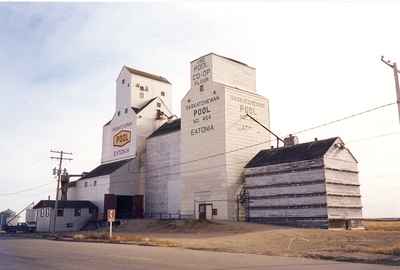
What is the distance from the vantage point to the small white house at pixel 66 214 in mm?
61450

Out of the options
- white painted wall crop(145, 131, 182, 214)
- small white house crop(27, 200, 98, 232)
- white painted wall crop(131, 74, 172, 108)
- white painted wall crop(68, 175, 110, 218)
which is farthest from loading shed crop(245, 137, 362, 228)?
small white house crop(27, 200, 98, 232)

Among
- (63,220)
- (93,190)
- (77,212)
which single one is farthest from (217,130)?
(63,220)

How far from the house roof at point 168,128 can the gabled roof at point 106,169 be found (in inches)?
226

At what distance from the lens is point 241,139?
50.8 meters

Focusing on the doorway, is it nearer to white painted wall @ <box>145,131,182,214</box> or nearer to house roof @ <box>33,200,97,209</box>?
white painted wall @ <box>145,131,182,214</box>

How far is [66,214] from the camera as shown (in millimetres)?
62125

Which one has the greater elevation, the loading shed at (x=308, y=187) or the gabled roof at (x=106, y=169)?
the gabled roof at (x=106, y=169)

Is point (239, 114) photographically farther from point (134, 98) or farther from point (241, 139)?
point (134, 98)

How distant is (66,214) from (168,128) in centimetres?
1976

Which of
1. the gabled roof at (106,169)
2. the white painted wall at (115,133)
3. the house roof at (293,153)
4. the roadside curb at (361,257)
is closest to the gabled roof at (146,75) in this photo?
the white painted wall at (115,133)

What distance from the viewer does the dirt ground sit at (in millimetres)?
19750

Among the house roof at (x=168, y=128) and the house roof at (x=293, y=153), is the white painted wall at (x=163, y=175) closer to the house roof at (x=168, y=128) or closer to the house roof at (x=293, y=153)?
the house roof at (x=168, y=128)

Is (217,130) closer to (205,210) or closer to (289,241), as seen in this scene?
(205,210)

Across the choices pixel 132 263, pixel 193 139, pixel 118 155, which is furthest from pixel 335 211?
pixel 118 155
